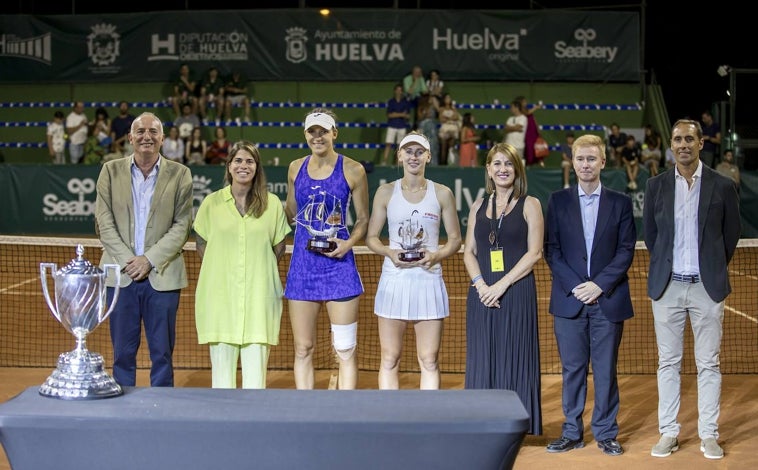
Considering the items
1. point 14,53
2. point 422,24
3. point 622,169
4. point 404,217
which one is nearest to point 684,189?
point 404,217

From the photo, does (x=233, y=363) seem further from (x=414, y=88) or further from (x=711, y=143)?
(x=711, y=143)

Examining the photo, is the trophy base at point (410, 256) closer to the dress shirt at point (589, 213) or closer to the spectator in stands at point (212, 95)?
the dress shirt at point (589, 213)

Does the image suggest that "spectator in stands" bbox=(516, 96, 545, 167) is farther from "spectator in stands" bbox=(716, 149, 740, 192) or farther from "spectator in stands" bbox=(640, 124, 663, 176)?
"spectator in stands" bbox=(716, 149, 740, 192)

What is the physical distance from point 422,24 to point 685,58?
26.9 ft

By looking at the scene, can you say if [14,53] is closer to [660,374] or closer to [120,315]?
[120,315]

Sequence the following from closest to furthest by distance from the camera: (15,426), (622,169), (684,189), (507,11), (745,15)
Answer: (15,426) < (684,189) < (622,169) < (507,11) < (745,15)

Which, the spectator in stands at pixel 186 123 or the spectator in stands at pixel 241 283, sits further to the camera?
the spectator in stands at pixel 186 123

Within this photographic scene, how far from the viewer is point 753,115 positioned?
25.2 m

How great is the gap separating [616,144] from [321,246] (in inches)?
692

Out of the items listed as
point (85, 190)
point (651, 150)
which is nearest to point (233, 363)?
point (85, 190)

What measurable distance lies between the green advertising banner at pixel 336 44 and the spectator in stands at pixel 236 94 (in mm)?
319

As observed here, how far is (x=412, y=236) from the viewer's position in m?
6.91

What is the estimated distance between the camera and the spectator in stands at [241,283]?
667 cm

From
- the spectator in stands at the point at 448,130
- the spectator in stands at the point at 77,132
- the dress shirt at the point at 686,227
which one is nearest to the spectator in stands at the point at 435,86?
the spectator in stands at the point at 448,130
